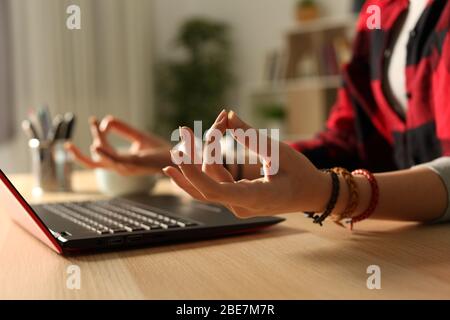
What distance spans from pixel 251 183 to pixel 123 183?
1.82ft

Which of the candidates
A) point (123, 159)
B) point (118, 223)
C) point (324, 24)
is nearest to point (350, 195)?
point (118, 223)

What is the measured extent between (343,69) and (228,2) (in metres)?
3.03

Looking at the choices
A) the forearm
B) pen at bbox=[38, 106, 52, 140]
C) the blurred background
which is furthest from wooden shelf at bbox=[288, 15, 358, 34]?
the forearm

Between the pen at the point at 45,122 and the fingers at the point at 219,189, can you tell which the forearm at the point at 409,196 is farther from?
the pen at the point at 45,122

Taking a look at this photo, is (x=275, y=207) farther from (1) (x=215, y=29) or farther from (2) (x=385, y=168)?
(1) (x=215, y=29)

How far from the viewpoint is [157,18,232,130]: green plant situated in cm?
378

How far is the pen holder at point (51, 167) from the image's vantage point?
3.83 ft

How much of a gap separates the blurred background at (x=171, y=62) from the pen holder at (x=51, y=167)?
2.11m

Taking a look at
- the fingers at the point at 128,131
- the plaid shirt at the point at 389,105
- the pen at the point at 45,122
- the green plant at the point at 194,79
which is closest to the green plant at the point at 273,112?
the green plant at the point at 194,79

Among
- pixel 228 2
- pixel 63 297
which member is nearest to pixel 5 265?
pixel 63 297

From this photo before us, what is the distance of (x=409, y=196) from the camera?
2.18 feet

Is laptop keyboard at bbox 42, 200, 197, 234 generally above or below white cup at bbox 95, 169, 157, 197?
above

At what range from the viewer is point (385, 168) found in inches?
46.4

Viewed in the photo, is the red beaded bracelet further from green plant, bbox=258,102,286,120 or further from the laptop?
green plant, bbox=258,102,286,120
